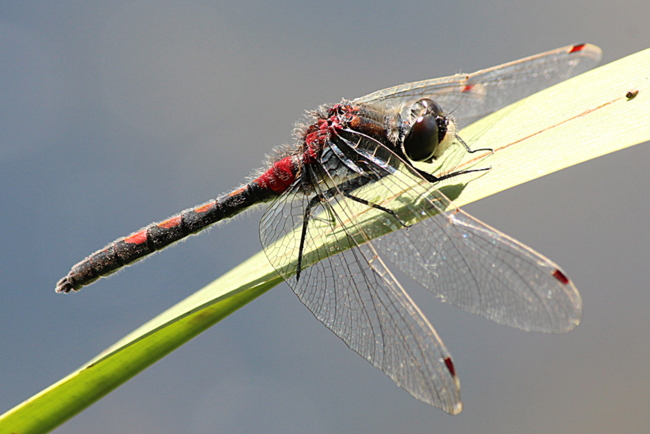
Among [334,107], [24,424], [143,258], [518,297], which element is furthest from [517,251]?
[143,258]

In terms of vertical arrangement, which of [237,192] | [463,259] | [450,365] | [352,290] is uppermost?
[237,192]

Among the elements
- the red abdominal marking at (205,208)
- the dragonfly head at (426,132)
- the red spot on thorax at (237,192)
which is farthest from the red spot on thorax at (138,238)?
the dragonfly head at (426,132)

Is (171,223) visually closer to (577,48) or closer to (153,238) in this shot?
(153,238)

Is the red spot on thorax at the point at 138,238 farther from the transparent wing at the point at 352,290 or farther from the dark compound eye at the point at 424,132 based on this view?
the dark compound eye at the point at 424,132

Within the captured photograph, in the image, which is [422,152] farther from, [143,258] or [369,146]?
[143,258]

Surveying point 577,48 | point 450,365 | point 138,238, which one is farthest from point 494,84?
point 138,238

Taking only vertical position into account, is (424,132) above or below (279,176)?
below
